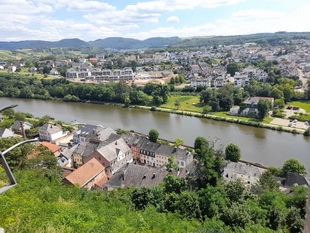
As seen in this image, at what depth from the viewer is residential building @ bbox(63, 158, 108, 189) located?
1373 cm

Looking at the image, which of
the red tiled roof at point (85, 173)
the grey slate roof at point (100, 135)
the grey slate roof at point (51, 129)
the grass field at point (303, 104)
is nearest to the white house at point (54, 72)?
the grey slate roof at point (51, 129)

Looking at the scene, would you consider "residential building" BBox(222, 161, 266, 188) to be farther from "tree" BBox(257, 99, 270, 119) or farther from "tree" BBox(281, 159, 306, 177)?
"tree" BBox(257, 99, 270, 119)

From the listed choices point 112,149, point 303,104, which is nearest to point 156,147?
point 112,149

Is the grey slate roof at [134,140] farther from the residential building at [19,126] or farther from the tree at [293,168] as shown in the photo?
the residential building at [19,126]

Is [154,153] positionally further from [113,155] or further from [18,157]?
[18,157]

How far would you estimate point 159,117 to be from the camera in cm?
3216

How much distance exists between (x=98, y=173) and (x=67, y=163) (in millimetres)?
4315

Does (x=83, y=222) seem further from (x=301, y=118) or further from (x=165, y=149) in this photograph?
(x=301, y=118)

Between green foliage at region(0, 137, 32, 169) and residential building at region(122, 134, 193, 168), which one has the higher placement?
green foliage at region(0, 137, 32, 169)

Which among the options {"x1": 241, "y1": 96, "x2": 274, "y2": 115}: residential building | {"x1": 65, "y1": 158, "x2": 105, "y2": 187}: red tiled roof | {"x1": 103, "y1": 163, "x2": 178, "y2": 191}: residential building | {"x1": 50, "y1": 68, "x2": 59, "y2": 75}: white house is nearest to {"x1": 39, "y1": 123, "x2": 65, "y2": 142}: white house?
{"x1": 65, "y1": 158, "x2": 105, "y2": 187}: red tiled roof

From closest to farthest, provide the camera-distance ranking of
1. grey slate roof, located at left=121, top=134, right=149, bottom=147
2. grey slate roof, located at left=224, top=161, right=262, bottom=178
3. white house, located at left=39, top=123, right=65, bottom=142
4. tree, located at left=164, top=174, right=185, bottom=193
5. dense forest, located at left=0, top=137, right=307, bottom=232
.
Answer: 1. dense forest, located at left=0, top=137, right=307, bottom=232
2. tree, located at left=164, top=174, right=185, bottom=193
3. grey slate roof, located at left=224, top=161, right=262, bottom=178
4. grey slate roof, located at left=121, top=134, right=149, bottom=147
5. white house, located at left=39, top=123, right=65, bottom=142

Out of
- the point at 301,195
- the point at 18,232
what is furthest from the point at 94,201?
the point at 301,195

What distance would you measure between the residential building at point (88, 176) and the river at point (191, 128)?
8419 mm

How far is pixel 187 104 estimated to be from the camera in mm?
37031
